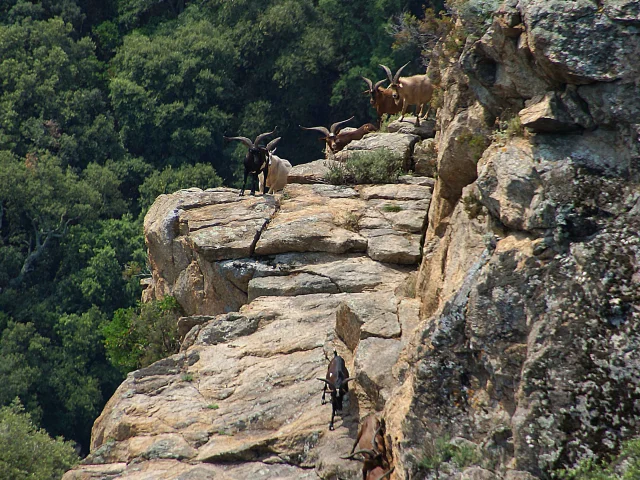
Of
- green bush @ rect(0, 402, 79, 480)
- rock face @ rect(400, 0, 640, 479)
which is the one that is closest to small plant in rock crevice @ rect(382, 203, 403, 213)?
rock face @ rect(400, 0, 640, 479)

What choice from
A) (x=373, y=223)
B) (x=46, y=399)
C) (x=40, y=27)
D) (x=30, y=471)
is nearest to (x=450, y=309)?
(x=373, y=223)

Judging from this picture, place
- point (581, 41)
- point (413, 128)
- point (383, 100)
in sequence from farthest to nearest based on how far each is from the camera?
1. point (383, 100)
2. point (413, 128)
3. point (581, 41)

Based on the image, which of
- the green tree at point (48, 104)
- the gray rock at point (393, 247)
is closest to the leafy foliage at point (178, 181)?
the green tree at point (48, 104)

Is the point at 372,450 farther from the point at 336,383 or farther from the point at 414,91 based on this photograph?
the point at 414,91

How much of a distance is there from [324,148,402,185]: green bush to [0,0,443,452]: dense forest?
23533 millimetres

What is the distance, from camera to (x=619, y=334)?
8.90 meters

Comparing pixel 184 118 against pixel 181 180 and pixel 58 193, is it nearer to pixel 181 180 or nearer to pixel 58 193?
pixel 181 180

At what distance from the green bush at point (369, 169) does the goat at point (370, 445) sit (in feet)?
34.0

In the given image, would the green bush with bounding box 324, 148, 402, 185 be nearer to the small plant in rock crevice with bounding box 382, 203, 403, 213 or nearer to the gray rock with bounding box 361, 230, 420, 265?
the small plant in rock crevice with bounding box 382, 203, 403, 213

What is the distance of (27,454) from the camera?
102 feet

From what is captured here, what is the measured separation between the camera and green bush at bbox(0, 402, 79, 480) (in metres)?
30.2

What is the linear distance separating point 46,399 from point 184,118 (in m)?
16.6

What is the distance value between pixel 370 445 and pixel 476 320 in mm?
2637

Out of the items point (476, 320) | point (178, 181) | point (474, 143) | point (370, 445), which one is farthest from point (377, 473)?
point (178, 181)
